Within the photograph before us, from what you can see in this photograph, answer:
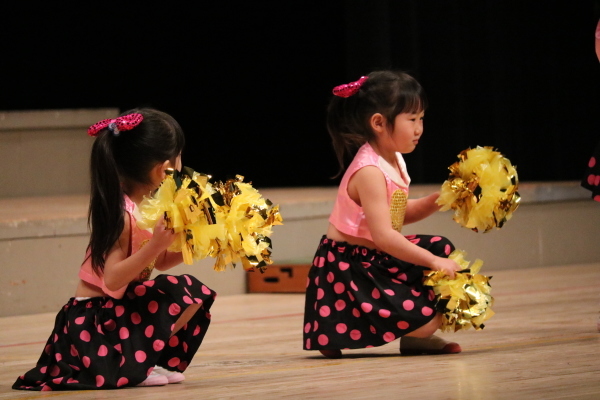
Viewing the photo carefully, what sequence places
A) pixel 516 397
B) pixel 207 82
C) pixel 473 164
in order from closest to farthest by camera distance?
pixel 516 397, pixel 473 164, pixel 207 82

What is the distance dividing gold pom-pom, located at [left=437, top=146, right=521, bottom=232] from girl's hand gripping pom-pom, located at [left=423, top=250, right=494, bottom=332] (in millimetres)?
158

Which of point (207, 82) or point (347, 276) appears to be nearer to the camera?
point (347, 276)

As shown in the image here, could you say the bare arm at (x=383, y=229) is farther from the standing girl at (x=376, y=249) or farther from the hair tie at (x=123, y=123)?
the hair tie at (x=123, y=123)

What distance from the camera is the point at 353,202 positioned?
278 centimetres

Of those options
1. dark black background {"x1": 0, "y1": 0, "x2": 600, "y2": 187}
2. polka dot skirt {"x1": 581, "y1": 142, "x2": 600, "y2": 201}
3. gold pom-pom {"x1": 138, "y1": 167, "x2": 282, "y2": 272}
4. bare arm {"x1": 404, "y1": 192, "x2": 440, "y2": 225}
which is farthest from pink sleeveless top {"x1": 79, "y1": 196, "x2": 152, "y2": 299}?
dark black background {"x1": 0, "y1": 0, "x2": 600, "y2": 187}

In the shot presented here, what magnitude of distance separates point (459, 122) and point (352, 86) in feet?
10.4

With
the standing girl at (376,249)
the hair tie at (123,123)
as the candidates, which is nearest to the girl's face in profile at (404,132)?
the standing girl at (376,249)

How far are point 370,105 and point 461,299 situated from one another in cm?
61

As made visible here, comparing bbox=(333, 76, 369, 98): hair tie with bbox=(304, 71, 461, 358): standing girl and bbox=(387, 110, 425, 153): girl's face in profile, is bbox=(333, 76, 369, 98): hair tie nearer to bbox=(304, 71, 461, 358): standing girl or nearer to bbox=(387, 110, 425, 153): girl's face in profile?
bbox=(304, 71, 461, 358): standing girl

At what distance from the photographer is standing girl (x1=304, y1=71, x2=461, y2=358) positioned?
105 inches

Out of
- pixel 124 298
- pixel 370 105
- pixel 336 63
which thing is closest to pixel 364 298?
pixel 370 105

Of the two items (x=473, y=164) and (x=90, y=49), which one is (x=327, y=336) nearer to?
(x=473, y=164)

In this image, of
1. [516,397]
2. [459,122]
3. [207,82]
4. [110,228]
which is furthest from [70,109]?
[516,397]

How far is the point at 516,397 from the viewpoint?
1.97 m
